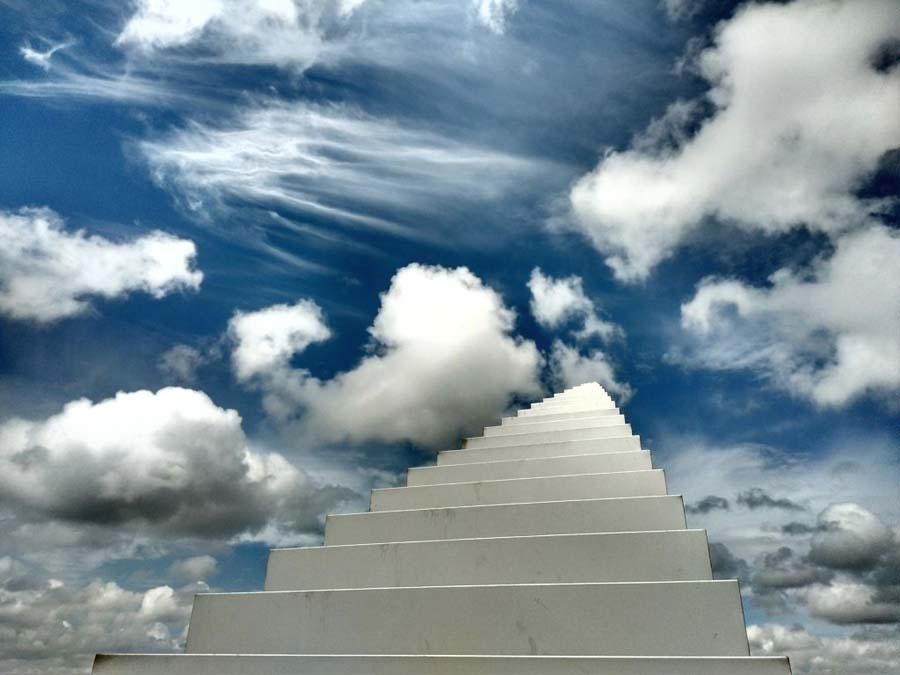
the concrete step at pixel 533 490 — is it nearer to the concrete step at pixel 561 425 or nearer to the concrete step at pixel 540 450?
the concrete step at pixel 540 450

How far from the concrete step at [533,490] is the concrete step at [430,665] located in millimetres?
2508

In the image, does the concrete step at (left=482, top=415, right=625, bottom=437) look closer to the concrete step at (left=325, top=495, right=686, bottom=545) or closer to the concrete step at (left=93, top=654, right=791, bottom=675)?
the concrete step at (left=325, top=495, right=686, bottom=545)

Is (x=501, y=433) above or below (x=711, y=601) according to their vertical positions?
above

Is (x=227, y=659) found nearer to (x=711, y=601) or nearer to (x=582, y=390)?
(x=711, y=601)

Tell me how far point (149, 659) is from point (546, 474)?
3.76m

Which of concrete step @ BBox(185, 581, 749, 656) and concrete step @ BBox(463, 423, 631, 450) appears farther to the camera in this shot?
concrete step @ BBox(463, 423, 631, 450)

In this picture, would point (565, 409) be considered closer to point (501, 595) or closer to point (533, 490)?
point (533, 490)

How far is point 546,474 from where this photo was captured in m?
6.22

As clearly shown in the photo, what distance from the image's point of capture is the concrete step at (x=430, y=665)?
2.92 m

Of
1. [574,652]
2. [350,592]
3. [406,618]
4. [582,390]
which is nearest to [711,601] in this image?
[574,652]

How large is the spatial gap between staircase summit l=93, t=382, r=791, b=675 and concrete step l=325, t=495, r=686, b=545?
0.03 feet

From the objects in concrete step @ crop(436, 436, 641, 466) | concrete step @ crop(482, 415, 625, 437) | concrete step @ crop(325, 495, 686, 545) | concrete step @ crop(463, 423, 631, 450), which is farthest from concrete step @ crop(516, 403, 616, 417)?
concrete step @ crop(325, 495, 686, 545)

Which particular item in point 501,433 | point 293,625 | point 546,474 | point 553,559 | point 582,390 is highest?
point 582,390

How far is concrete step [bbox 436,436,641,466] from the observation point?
6.43 m
